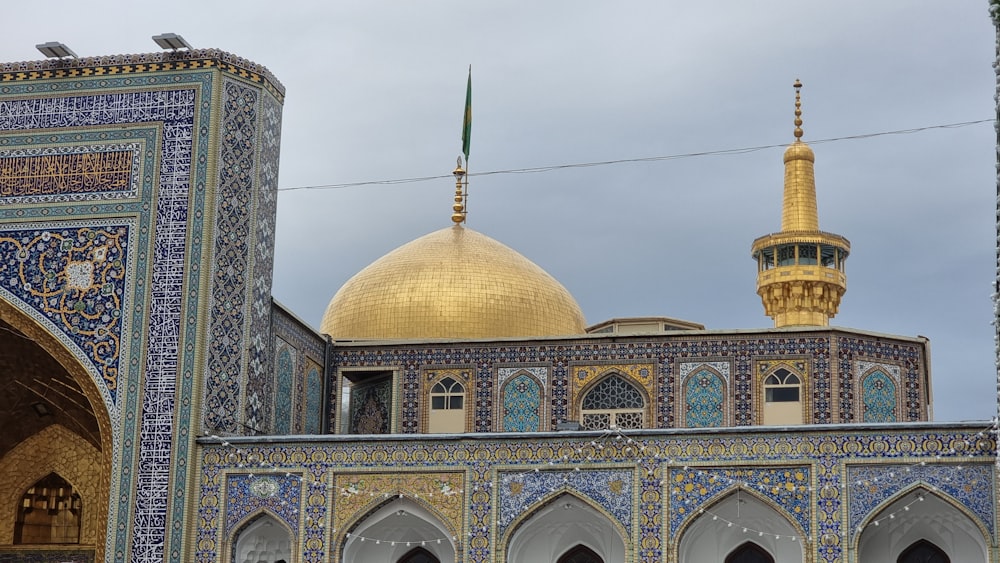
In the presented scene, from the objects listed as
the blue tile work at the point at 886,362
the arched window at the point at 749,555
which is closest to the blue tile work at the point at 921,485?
the arched window at the point at 749,555

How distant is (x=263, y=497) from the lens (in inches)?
625

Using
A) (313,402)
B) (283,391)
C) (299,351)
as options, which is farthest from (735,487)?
(313,402)

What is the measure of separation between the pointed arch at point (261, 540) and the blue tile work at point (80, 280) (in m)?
1.83

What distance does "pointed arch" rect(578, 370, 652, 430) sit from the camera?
62.0 feet

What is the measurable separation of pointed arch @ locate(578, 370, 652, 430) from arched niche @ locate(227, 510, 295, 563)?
412 cm

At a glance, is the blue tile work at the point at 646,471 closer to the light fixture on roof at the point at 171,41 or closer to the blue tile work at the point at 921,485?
the blue tile work at the point at 921,485

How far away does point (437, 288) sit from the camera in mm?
21812

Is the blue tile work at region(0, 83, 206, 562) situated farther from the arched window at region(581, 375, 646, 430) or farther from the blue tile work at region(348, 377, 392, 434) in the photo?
the arched window at region(581, 375, 646, 430)

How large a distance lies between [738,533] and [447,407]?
15.5ft

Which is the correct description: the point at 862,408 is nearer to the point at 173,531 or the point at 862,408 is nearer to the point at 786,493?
the point at 786,493

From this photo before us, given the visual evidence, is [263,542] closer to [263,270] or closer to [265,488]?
[265,488]

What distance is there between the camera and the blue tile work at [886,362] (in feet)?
61.1

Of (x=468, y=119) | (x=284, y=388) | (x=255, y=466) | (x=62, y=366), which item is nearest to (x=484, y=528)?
(x=255, y=466)

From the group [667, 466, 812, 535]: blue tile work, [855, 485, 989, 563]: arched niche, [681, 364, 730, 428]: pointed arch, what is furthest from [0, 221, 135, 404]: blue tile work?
[855, 485, 989, 563]: arched niche
